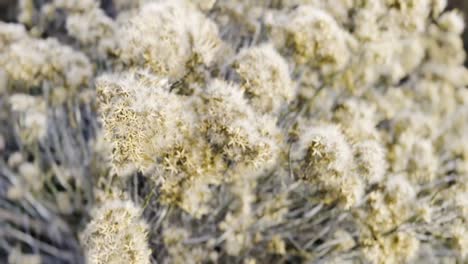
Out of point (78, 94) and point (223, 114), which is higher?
point (223, 114)

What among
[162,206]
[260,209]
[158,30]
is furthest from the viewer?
[260,209]

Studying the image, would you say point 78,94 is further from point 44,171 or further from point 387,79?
point 387,79

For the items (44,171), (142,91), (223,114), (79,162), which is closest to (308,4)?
(223,114)

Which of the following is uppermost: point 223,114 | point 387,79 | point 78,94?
point 223,114

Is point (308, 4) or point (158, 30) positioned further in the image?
point (308, 4)

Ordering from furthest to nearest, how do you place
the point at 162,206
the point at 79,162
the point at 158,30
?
the point at 79,162, the point at 162,206, the point at 158,30

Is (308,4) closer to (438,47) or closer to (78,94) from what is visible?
(78,94)

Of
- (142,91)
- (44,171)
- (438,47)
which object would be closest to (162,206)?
(142,91)
